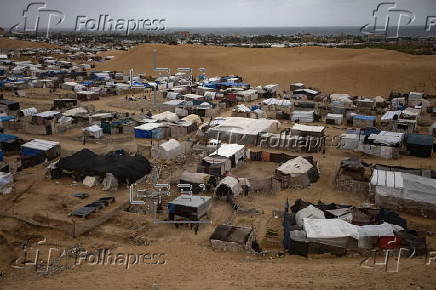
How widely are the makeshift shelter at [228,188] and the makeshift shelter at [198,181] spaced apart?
676mm

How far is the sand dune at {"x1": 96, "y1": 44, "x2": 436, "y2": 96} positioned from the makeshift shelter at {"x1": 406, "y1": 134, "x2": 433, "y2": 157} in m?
20.8

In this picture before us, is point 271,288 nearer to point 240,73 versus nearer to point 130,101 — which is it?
point 130,101

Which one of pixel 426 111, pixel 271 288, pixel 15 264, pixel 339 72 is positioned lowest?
pixel 15 264

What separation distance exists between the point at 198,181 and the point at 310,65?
43.1 metres

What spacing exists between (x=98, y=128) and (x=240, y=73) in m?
32.9

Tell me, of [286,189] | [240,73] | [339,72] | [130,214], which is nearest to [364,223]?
[286,189]

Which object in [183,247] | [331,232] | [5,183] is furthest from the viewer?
[5,183]

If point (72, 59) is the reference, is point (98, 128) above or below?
below

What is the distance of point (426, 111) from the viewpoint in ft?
109

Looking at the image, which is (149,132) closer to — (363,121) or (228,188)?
(228,188)

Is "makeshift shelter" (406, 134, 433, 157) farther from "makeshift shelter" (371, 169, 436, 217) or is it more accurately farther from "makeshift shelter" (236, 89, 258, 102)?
"makeshift shelter" (236, 89, 258, 102)

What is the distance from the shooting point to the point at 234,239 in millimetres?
11945

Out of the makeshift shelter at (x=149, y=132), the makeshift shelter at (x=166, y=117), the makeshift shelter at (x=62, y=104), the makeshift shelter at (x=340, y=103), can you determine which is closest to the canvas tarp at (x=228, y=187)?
the makeshift shelter at (x=149, y=132)

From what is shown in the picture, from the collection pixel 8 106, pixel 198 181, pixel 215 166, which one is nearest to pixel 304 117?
pixel 215 166
